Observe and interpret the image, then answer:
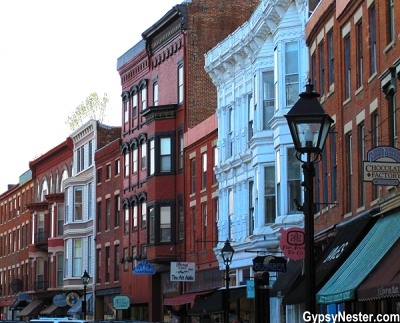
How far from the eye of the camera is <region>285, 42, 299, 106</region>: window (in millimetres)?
35750

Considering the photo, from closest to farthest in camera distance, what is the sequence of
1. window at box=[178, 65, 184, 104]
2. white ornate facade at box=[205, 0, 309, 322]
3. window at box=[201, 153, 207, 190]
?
1. white ornate facade at box=[205, 0, 309, 322]
2. window at box=[201, 153, 207, 190]
3. window at box=[178, 65, 184, 104]

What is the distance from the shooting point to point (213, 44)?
54375 mm

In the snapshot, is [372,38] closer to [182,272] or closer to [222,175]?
[222,175]

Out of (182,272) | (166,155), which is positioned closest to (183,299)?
(182,272)

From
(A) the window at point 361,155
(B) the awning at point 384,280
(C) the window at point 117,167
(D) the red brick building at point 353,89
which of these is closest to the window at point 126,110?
(C) the window at point 117,167

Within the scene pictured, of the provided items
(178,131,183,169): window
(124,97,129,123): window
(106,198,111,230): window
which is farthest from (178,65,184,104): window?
(106,198,111,230): window

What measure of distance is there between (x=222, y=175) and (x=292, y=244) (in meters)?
19.9

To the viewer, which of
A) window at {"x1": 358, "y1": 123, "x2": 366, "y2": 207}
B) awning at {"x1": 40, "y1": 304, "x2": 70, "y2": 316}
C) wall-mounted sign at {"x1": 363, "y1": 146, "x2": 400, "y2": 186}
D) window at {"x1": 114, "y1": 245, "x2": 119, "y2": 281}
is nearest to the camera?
wall-mounted sign at {"x1": 363, "y1": 146, "x2": 400, "y2": 186}

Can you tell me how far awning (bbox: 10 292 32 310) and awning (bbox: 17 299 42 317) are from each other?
539 mm

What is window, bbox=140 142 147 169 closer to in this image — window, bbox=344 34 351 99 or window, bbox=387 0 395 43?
window, bbox=344 34 351 99

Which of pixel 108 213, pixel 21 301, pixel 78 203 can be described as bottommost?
pixel 21 301

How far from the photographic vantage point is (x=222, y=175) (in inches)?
1818

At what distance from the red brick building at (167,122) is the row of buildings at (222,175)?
81 mm

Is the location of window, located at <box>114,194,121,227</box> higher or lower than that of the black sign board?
higher
